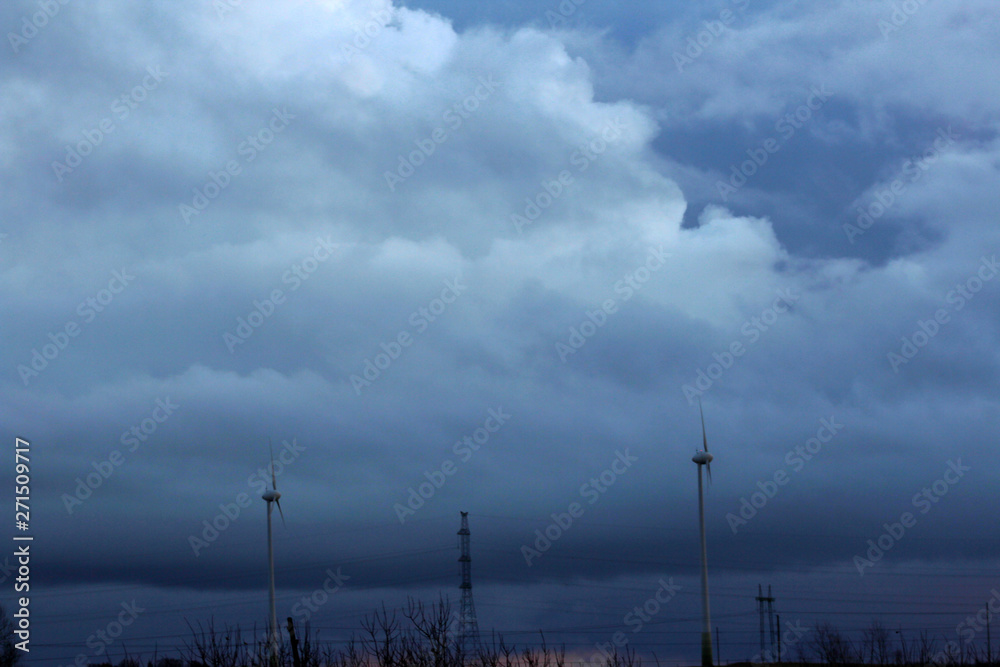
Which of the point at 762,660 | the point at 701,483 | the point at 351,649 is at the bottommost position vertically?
the point at 762,660

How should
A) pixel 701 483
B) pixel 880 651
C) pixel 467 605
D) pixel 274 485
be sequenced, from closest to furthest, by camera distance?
1. pixel 701 483
2. pixel 880 651
3. pixel 274 485
4. pixel 467 605

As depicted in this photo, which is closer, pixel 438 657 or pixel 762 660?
pixel 438 657

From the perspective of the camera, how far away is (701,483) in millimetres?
75312

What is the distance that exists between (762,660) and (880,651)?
3834 cm

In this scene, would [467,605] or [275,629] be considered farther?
[467,605]

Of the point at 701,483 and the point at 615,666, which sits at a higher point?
the point at 701,483

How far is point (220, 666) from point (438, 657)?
14.8 metres

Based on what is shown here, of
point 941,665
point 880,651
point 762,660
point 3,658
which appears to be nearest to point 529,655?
point 880,651

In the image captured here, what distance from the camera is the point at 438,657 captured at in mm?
82125

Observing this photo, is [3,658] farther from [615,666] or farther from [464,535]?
[615,666]

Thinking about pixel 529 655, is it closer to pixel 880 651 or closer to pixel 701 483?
pixel 701 483

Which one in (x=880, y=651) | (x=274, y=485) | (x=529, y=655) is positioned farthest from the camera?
(x=274, y=485)

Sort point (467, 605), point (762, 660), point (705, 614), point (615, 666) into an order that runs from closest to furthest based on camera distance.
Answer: point (705, 614) → point (615, 666) → point (762, 660) → point (467, 605)


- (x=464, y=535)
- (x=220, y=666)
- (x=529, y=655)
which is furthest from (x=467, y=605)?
(x=220, y=666)
